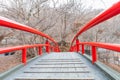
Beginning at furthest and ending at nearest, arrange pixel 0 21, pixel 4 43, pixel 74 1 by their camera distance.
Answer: pixel 74 1, pixel 4 43, pixel 0 21

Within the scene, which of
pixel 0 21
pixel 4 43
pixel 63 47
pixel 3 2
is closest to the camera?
pixel 0 21

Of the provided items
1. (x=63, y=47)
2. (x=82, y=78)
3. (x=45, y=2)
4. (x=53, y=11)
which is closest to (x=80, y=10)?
(x=63, y=47)

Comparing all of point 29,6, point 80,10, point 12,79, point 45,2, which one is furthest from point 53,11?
point 12,79

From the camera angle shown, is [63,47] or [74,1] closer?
[74,1]

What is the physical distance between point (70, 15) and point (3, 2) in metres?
9.76

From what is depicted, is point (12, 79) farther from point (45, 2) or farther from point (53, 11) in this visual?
point (53, 11)

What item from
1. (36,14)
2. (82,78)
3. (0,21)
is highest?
(36,14)

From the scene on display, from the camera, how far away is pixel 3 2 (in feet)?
37.1

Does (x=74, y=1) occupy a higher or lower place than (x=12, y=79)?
higher

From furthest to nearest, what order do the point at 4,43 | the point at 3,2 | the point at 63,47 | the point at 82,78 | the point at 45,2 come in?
1. the point at 63,47
2. the point at 4,43
3. the point at 45,2
4. the point at 3,2
5. the point at 82,78

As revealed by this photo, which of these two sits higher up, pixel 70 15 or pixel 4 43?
pixel 70 15

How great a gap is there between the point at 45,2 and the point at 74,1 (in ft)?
14.8

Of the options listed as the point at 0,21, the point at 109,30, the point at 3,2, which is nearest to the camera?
the point at 0,21

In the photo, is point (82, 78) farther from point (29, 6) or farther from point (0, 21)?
point (29, 6)
